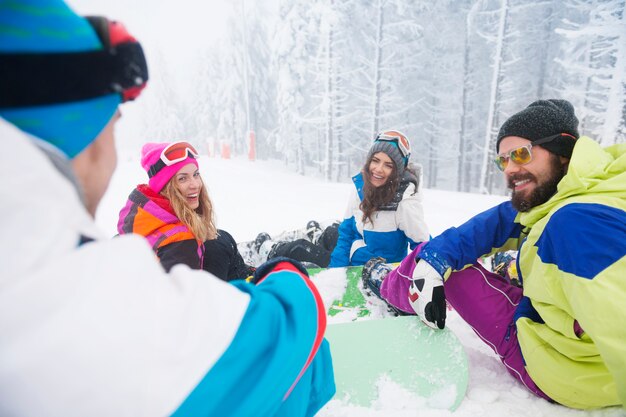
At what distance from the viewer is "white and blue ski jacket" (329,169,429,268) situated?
3557 mm

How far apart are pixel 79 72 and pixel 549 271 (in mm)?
2123

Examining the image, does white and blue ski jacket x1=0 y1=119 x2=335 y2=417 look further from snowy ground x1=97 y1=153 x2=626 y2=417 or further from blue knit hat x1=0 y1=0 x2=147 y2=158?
snowy ground x1=97 y1=153 x2=626 y2=417

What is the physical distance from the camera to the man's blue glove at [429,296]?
7.38ft

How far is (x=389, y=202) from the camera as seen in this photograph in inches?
142

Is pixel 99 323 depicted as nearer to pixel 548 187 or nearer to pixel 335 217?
pixel 548 187

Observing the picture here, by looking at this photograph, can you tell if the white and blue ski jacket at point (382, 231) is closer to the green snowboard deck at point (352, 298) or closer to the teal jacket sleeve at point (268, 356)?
the green snowboard deck at point (352, 298)

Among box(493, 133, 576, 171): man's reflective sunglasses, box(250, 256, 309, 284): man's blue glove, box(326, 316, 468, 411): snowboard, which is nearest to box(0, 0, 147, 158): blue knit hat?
box(250, 256, 309, 284): man's blue glove

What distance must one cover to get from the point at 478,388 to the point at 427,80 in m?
22.4

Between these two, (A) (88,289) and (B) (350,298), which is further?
(B) (350,298)

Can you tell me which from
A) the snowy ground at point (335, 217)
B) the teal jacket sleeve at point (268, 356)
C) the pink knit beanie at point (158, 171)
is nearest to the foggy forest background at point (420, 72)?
the snowy ground at point (335, 217)

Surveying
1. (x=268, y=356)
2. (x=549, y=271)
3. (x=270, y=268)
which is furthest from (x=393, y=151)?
(x=268, y=356)

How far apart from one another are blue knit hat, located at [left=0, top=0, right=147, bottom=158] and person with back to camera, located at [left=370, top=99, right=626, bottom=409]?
6.12 feet

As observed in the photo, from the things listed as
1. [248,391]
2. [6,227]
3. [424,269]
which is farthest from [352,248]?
[6,227]

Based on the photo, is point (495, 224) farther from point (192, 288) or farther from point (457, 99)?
point (457, 99)
